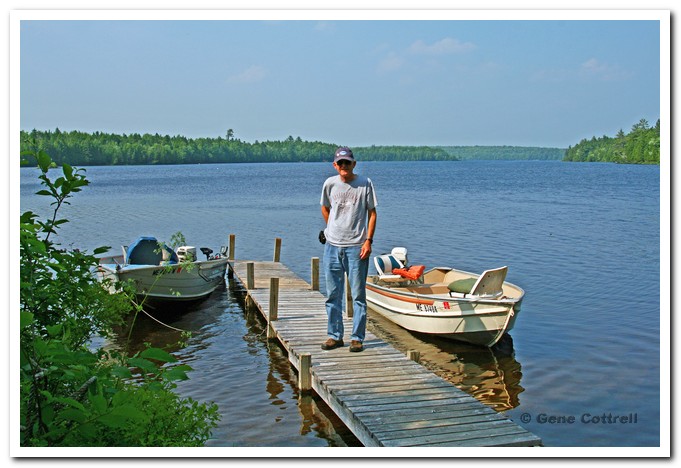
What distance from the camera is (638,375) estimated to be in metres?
11.4

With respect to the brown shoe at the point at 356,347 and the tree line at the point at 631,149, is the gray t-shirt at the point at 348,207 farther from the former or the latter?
the tree line at the point at 631,149

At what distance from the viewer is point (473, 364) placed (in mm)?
12195

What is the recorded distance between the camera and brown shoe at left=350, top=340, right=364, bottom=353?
9.55 meters

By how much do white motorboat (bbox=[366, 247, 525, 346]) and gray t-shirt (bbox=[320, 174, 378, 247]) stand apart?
12.8ft

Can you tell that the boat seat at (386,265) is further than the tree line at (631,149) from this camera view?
No

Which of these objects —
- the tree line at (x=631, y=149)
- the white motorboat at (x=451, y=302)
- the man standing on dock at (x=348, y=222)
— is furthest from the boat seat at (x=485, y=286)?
the tree line at (x=631, y=149)

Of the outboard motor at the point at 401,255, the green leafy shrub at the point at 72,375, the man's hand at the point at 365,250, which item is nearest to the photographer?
the green leafy shrub at the point at 72,375

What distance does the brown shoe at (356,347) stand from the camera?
31.3 feet

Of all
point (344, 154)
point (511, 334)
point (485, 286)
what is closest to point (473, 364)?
point (485, 286)

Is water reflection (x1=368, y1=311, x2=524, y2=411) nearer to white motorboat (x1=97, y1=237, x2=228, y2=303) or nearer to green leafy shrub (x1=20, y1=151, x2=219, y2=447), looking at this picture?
white motorboat (x1=97, y1=237, x2=228, y2=303)

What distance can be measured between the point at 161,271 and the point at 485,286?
6.72 metres

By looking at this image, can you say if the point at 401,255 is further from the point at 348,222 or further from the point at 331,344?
the point at 348,222

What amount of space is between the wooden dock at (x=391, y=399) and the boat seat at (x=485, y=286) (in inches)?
88.0

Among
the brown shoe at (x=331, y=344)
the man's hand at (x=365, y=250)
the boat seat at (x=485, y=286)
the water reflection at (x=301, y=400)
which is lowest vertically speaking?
the water reflection at (x=301, y=400)
